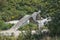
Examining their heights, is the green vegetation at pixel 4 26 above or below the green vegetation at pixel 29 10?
below

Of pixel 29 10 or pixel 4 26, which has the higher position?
pixel 29 10

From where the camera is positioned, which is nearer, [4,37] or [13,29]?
[4,37]

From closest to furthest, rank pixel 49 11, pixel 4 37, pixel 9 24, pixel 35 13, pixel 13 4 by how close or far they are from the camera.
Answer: pixel 4 37 → pixel 49 11 → pixel 9 24 → pixel 35 13 → pixel 13 4

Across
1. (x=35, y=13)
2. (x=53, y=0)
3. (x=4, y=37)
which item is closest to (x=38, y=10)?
(x=35, y=13)

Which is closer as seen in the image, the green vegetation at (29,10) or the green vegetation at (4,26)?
the green vegetation at (29,10)

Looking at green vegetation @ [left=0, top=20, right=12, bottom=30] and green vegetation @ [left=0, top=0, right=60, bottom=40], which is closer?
green vegetation @ [left=0, top=0, right=60, bottom=40]

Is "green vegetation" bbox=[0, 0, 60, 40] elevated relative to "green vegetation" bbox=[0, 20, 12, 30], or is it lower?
elevated

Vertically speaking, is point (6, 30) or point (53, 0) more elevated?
point (53, 0)

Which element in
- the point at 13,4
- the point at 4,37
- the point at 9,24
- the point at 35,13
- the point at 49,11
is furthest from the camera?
the point at 13,4

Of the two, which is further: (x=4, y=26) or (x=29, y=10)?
(x=29, y=10)

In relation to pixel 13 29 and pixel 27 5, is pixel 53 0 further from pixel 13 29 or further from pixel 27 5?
pixel 27 5
